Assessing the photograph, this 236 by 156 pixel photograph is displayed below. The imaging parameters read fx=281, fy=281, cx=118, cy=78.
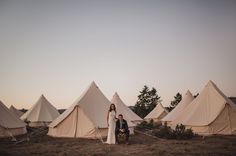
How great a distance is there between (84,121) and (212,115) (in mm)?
7459

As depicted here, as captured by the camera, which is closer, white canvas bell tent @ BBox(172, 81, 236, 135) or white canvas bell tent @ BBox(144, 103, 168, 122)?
white canvas bell tent @ BBox(172, 81, 236, 135)

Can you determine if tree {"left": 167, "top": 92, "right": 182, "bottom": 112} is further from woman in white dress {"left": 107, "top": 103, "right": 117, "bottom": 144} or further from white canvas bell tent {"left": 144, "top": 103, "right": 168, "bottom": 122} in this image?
woman in white dress {"left": 107, "top": 103, "right": 117, "bottom": 144}

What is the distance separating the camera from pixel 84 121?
15711 mm

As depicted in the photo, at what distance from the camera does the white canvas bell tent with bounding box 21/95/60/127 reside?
28.2 metres

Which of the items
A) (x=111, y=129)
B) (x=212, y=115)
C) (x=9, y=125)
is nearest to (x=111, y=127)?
(x=111, y=129)

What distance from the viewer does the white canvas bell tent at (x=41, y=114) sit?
28234 millimetres

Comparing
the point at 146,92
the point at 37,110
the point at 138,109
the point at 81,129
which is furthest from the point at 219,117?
the point at 146,92

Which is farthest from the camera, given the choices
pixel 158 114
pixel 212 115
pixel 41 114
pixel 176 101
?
pixel 176 101

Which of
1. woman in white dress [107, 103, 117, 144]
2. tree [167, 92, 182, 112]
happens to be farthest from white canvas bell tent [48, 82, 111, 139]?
tree [167, 92, 182, 112]

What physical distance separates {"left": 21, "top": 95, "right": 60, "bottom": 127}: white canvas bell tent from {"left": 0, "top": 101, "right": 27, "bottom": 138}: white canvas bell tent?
1025cm

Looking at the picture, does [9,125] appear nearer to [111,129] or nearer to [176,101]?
[111,129]

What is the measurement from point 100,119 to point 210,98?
697cm

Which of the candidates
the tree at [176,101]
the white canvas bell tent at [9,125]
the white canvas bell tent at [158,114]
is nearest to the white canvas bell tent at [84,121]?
the white canvas bell tent at [9,125]

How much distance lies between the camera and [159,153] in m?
9.48
